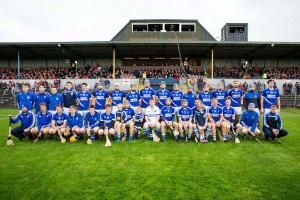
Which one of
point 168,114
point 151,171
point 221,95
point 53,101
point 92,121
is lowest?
point 151,171

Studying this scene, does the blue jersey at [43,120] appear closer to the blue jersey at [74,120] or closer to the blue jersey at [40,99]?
the blue jersey at [74,120]

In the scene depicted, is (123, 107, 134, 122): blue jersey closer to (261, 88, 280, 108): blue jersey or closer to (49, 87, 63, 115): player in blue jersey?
(49, 87, 63, 115): player in blue jersey

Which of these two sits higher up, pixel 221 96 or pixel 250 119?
pixel 221 96

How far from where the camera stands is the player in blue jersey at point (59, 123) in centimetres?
696

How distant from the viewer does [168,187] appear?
11.8ft

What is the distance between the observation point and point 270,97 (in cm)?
758

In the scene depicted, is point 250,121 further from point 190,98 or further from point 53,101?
point 53,101

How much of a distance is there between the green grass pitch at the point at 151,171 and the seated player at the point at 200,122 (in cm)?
41

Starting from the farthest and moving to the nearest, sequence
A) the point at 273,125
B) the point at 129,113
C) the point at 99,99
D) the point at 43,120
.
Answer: the point at 99,99 → the point at 129,113 → the point at 43,120 → the point at 273,125

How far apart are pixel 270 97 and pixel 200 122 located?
291 cm

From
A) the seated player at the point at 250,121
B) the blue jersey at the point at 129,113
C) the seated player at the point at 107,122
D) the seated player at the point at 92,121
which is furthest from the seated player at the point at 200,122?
the seated player at the point at 92,121

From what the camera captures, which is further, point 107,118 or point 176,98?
point 176,98

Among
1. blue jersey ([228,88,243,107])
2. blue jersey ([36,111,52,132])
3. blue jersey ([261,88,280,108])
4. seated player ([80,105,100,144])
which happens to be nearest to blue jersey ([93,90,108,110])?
seated player ([80,105,100,144])

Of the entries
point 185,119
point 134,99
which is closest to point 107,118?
point 134,99
